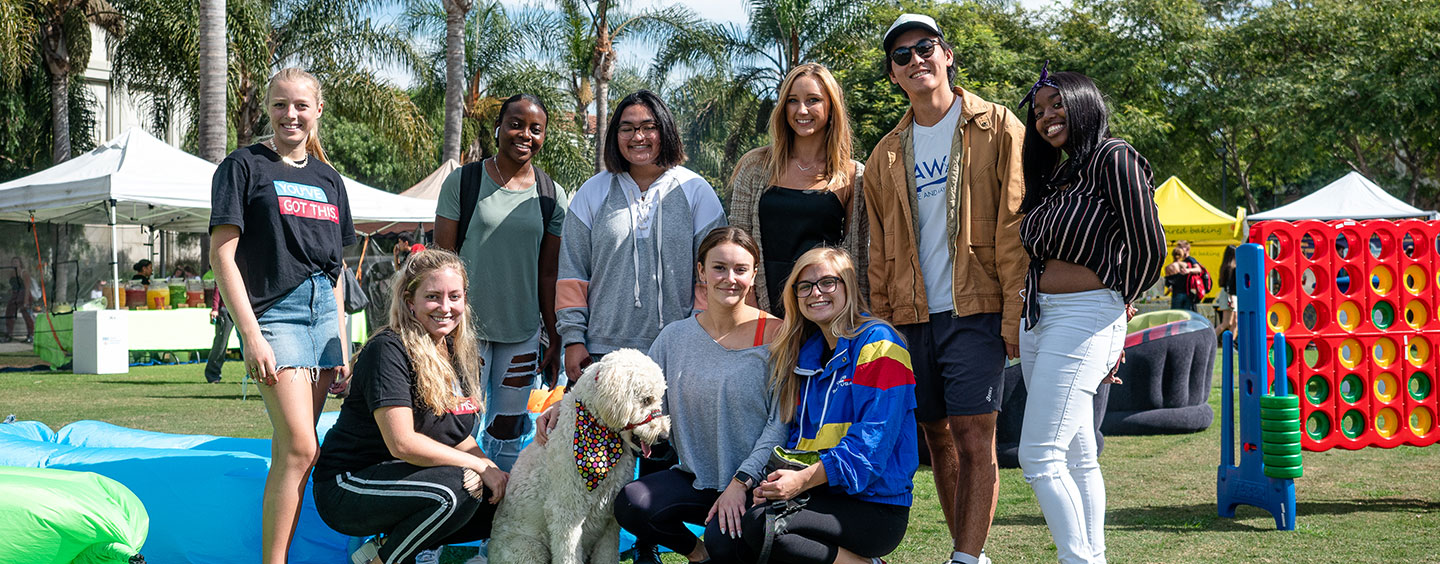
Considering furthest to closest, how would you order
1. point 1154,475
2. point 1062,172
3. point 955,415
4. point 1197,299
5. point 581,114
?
1. point 581,114
2. point 1197,299
3. point 1154,475
4. point 955,415
5. point 1062,172

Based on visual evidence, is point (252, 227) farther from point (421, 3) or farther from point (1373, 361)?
point (421, 3)

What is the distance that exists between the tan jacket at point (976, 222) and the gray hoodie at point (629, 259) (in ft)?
2.38

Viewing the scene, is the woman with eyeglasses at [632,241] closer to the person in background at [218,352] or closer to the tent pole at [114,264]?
the person in background at [218,352]

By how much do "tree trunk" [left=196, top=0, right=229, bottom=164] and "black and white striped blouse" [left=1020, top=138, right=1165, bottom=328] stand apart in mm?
12097

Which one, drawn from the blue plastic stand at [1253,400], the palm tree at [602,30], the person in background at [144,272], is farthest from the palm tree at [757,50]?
the blue plastic stand at [1253,400]

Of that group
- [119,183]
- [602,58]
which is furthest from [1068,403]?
[602,58]

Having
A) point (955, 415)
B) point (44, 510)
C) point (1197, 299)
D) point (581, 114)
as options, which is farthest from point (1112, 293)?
point (581, 114)

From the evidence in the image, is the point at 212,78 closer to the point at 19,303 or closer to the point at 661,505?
the point at 661,505

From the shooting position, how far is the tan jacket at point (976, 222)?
12.8ft

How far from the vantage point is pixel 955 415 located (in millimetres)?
3930

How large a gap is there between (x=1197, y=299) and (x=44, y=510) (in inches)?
620

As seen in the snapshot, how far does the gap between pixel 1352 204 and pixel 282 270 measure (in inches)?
859

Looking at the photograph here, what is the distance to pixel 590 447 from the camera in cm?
376

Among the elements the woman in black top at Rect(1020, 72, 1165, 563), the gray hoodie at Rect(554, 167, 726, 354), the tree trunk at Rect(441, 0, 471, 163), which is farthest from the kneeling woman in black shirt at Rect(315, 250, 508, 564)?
the tree trunk at Rect(441, 0, 471, 163)
